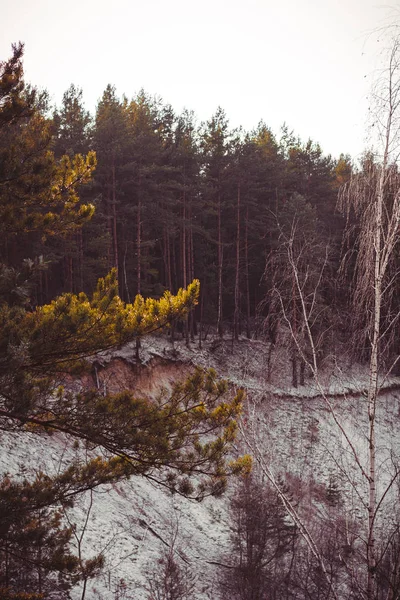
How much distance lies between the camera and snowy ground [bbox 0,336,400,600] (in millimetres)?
8484

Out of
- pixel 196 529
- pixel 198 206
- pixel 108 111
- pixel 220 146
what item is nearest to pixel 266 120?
pixel 220 146

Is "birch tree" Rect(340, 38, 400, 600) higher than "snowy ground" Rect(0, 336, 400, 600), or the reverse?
"birch tree" Rect(340, 38, 400, 600)

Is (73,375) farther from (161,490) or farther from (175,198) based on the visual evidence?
(175,198)

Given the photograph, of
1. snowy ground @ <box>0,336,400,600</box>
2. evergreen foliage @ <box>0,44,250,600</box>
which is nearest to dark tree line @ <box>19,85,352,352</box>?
snowy ground @ <box>0,336,400,600</box>

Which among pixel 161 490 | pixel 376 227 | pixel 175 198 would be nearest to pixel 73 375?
pixel 376 227

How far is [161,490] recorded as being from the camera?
1169 cm

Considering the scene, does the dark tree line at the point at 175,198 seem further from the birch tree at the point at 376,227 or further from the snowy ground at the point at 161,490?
the birch tree at the point at 376,227

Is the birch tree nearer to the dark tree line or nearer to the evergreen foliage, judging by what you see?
the evergreen foliage

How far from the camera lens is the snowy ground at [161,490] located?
8.48m

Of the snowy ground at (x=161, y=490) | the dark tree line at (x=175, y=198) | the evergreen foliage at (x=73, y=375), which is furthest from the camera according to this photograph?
the dark tree line at (x=175, y=198)

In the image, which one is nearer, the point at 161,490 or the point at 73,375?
the point at 73,375

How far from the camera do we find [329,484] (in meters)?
15.5

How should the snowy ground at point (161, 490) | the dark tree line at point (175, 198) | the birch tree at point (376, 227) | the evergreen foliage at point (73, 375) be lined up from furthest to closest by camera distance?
the dark tree line at point (175, 198) → the snowy ground at point (161, 490) → the evergreen foliage at point (73, 375) → the birch tree at point (376, 227)

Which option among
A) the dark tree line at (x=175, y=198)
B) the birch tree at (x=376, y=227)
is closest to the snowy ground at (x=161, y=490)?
the birch tree at (x=376, y=227)
